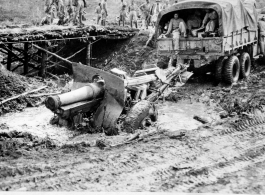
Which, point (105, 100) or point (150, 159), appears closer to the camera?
point (150, 159)

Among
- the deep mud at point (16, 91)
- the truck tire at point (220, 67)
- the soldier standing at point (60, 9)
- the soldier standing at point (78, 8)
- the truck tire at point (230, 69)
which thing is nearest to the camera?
the deep mud at point (16, 91)

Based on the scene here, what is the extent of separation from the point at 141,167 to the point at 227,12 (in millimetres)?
7948

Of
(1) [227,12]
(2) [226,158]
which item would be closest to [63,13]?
(1) [227,12]

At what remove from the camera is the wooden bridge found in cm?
1303

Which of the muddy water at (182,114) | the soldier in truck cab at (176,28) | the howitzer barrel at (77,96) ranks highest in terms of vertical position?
the soldier in truck cab at (176,28)

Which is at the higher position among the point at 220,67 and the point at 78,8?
the point at 78,8

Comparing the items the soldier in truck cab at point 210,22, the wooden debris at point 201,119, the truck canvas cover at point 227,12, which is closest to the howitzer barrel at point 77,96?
the wooden debris at point 201,119

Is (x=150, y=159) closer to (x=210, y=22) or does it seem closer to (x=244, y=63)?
(x=210, y=22)

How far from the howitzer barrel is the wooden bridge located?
498 cm

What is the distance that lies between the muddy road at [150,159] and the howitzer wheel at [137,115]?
23cm

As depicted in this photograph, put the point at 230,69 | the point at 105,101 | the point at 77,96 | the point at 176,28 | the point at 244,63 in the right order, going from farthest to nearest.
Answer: the point at 244,63 < the point at 176,28 < the point at 230,69 < the point at 105,101 < the point at 77,96

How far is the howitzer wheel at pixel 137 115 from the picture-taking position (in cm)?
846

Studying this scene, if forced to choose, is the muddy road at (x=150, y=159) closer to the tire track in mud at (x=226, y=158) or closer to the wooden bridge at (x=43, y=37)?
the tire track in mud at (x=226, y=158)

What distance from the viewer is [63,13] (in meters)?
20.0
